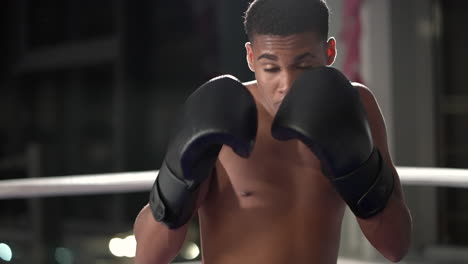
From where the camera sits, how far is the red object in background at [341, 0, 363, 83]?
6.03 ft

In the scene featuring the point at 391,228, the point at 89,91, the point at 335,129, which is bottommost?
the point at 89,91

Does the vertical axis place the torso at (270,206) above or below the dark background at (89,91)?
above

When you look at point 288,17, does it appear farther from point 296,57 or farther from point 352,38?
point 352,38

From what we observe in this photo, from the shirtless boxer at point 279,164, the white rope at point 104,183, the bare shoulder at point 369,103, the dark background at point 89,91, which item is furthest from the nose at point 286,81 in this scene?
the dark background at point 89,91

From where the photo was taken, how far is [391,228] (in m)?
0.61

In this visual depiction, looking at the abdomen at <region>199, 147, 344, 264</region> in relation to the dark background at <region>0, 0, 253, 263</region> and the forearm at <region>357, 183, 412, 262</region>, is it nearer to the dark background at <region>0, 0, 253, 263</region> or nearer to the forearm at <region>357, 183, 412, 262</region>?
the forearm at <region>357, 183, 412, 262</region>

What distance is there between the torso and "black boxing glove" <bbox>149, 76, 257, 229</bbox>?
1.8 inches

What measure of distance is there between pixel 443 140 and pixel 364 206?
1.93 m

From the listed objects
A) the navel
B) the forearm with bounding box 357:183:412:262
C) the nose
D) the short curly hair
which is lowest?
the forearm with bounding box 357:183:412:262

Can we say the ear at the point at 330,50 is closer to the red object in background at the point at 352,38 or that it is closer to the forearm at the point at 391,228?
the forearm at the point at 391,228

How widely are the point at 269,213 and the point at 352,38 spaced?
130 cm

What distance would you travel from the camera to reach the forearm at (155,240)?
0.63 m

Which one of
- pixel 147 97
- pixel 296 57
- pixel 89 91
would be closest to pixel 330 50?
pixel 296 57

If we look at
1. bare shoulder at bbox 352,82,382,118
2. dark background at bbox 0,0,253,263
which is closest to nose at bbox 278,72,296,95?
bare shoulder at bbox 352,82,382,118
